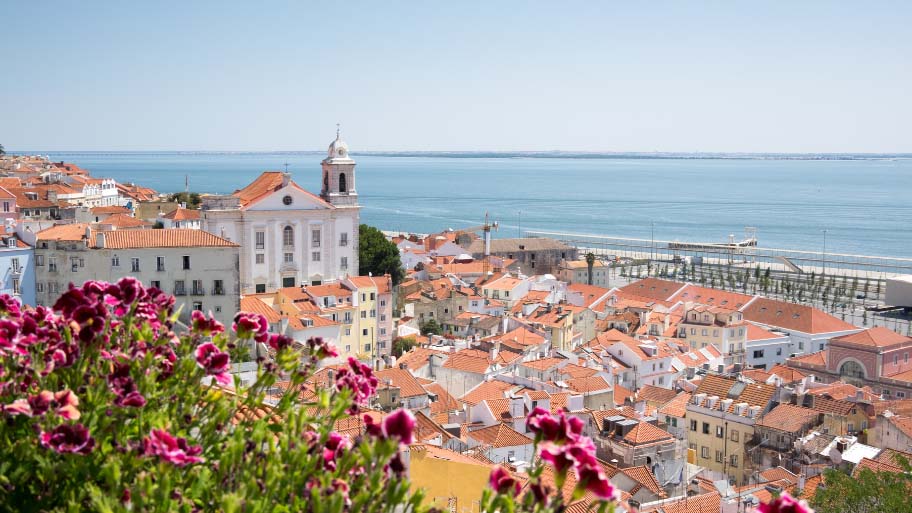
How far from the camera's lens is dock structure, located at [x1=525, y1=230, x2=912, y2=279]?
64.2 metres

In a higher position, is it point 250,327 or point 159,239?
point 250,327

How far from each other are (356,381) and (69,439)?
0.85 m

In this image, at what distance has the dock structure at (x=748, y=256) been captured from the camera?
64.2m

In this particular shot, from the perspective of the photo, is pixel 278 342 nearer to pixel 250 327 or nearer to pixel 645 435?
pixel 250 327

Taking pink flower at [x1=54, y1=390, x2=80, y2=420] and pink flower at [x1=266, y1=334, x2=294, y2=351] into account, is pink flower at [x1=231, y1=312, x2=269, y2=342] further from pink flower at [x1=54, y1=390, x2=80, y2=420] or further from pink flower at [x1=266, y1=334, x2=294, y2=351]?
pink flower at [x1=54, y1=390, x2=80, y2=420]

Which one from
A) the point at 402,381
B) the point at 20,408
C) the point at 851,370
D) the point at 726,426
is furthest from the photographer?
the point at 851,370

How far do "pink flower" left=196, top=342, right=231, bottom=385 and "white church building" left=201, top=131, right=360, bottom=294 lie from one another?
31.3m

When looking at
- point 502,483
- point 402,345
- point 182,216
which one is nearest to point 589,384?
point 402,345

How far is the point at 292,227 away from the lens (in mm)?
35219

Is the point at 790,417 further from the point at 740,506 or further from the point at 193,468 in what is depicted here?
the point at 193,468

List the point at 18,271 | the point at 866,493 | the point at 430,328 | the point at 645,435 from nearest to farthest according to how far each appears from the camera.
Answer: the point at 866,493 < the point at 645,435 < the point at 18,271 < the point at 430,328

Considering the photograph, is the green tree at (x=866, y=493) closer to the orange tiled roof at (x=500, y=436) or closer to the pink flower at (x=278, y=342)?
the orange tiled roof at (x=500, y=436)

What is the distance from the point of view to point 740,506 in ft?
41.3

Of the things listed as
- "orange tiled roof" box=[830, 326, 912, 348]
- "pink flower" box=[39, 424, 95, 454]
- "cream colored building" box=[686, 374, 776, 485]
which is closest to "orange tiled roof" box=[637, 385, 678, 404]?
"cream colored building" box=[686, 374, 776, 485]
